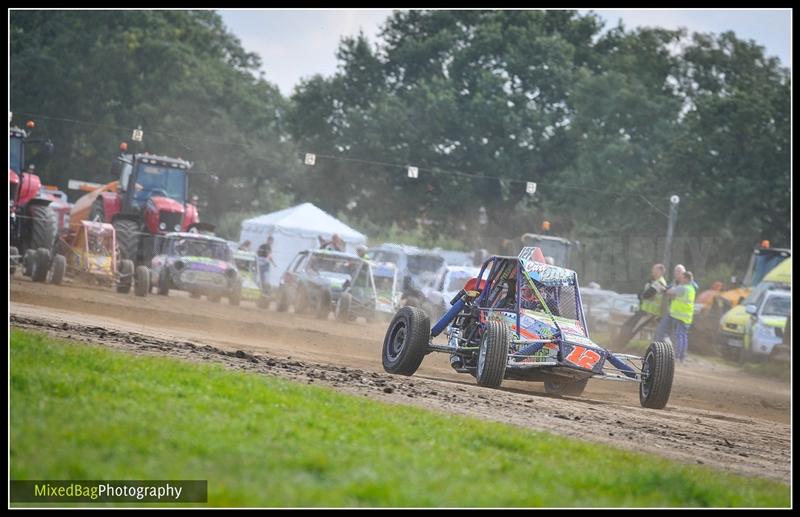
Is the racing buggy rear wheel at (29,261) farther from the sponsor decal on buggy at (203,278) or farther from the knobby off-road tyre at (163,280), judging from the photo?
the sponsor decal on buggy at (203,278)

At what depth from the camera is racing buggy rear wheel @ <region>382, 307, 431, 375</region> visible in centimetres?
1352

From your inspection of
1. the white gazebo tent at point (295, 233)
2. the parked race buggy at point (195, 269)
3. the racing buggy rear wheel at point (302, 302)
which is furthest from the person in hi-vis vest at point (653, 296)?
the white gazebo tent at point (295, 233)

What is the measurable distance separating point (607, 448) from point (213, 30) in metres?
68.5

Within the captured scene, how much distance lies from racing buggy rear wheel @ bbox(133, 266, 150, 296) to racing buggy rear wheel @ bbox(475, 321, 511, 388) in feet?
47.6

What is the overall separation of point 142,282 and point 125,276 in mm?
1006

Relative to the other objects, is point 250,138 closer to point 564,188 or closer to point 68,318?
point 564,188

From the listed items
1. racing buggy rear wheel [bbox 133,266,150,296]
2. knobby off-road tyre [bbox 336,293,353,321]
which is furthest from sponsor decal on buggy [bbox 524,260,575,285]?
racing buggy rear wheel [bbox 133,266,150,296]

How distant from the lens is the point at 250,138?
61.5 meters

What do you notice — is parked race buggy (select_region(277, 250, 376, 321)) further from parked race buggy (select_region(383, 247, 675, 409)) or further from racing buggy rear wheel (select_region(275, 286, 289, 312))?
parked race buggy (select_region(383, 247, 675, 409))

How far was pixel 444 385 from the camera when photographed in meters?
12.8

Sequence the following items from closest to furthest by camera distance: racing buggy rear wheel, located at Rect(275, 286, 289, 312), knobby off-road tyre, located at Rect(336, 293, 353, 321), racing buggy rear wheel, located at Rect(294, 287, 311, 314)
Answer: knobby off-road tyre, located at Rect(336, 293, 353, 321), racing buggy rear wheel, located at Rect(294, 287, 311, 314), racing buggy rear wheel, located at Rect(275, 286, 289, 312)

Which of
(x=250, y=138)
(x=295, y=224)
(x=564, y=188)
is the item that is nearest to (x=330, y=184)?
(x=250, y=138)

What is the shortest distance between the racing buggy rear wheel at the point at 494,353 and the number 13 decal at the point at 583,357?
0.72m

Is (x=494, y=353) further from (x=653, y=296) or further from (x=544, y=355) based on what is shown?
(x=653, y=296)
